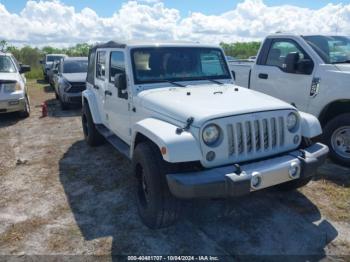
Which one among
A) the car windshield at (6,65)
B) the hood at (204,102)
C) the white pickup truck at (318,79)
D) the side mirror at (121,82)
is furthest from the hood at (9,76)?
the white pickup truck at (318,79)

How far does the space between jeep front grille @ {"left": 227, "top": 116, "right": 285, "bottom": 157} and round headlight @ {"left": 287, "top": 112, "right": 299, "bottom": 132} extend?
0.13m

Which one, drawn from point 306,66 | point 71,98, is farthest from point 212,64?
point 71,98

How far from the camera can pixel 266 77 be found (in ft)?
20.1

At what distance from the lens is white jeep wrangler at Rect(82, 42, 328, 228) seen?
303 centimetres

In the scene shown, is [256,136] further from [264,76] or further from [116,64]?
[264,76]

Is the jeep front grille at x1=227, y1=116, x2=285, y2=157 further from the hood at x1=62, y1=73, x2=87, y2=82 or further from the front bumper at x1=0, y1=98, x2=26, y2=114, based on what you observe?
the hood at x1=62, y1=73, x2=87, y2=82

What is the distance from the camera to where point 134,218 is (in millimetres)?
3832

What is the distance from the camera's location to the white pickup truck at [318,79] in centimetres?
509

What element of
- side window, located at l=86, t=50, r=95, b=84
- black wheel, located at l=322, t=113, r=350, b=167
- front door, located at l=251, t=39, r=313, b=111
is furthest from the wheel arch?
side window, located at l=86, t=50, r=95, b=84

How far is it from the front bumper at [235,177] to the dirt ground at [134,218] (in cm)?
63

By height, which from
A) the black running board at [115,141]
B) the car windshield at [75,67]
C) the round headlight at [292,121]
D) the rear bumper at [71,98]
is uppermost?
the round headlight at [292,121]

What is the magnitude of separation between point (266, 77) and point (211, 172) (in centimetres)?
360

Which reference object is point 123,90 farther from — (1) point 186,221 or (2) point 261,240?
(2) point 261,240

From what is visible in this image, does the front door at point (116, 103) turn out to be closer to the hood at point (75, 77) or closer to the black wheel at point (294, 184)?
the black wheel at point (294, 184)
